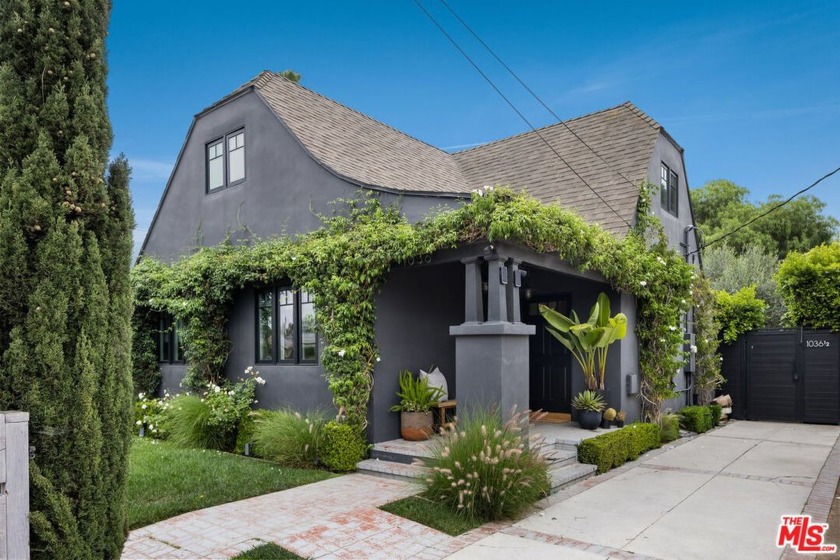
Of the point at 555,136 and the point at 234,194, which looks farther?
the point at 555,136

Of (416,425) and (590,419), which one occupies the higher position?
(416,425)

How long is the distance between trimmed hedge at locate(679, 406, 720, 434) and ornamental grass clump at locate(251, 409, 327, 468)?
7505 mm

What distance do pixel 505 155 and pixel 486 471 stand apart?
1012 centimetres

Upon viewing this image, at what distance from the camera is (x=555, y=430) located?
368 inches

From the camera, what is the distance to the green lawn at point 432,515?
17.8ft

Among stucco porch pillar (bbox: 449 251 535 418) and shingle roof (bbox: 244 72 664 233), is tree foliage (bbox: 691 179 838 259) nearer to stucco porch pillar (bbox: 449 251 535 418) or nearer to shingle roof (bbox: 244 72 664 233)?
shingle roof (bbox: 244 72 664 233)

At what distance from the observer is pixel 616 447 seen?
325 inches

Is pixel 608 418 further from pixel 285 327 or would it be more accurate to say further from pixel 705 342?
pixel 285 327

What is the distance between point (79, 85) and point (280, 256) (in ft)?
18.6

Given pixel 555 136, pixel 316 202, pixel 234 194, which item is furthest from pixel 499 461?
pixel 555 136

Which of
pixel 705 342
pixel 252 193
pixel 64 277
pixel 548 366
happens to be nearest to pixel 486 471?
pixel 64 277

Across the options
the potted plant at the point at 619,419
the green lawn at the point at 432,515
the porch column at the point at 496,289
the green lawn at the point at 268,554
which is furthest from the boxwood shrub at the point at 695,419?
the green lawn at the point at 268,554

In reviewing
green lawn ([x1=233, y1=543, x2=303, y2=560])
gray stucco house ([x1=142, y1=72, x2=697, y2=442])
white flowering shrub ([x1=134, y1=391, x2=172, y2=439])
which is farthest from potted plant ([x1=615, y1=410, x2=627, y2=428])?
white flowering shrub ([x1=134, y1=391, x2=172, y2=439])

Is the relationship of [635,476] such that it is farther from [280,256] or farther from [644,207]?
[280,256]
